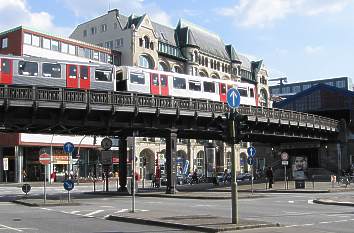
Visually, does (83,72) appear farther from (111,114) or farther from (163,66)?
(163,66)

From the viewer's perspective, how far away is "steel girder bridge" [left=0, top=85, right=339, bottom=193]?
32.7 metres

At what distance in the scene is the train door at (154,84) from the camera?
41.2 meters

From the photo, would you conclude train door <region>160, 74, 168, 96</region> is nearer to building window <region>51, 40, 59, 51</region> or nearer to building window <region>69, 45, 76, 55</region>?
building window <region>51, 40, 59, 51</region>

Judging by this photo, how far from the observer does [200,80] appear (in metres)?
46.4

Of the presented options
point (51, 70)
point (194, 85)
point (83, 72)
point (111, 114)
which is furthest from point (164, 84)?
point (51, 70)

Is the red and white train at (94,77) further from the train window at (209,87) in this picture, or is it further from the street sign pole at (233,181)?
the street sign pole at (233,181)

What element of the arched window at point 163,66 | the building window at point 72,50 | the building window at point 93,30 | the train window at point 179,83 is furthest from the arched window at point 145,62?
the train window at point 179,83

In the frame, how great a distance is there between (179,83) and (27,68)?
44.6 feet

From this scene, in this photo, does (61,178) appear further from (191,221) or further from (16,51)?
(191,221)

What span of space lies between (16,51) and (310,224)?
6709 centimetres

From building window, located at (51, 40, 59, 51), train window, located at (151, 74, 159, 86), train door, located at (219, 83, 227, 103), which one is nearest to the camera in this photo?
train window, located at (151, 74, 159, 86)

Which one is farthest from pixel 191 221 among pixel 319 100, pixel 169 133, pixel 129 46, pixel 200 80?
pixel 129 46

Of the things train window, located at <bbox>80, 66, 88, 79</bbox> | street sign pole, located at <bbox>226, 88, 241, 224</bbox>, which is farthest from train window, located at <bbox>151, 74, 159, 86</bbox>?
street sign pole, located at <bbox>226, 88, 241, 224</bbox>

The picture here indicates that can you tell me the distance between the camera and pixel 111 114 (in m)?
36.2
